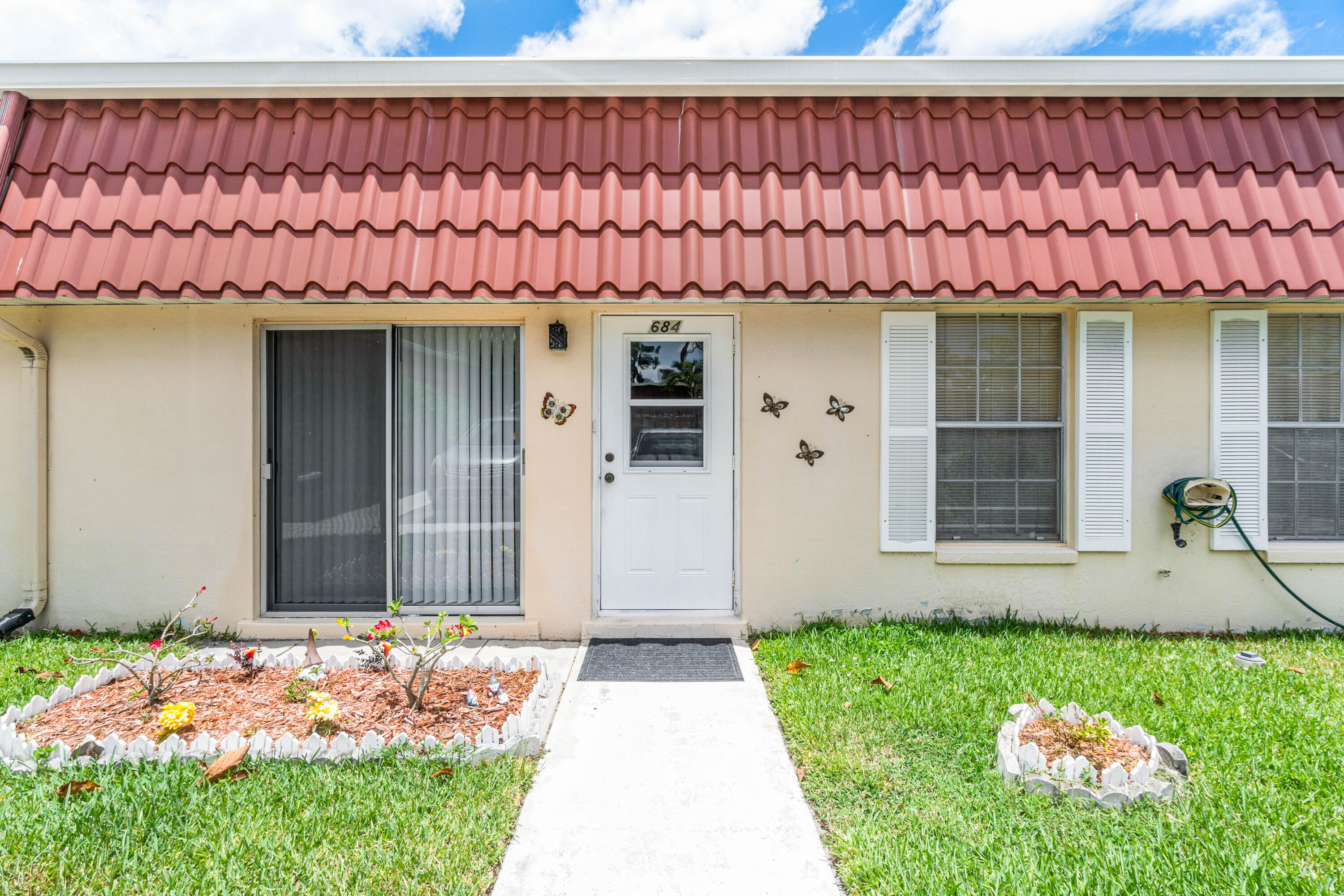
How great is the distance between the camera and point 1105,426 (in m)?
4.88

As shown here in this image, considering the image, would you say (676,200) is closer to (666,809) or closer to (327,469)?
(327,469)

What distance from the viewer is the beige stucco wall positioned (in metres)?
4.86

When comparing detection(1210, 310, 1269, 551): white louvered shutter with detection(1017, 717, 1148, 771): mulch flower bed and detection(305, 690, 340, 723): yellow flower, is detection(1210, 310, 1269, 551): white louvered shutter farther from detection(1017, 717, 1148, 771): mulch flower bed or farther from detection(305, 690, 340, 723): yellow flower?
detection(305, 690, 340, 723): yellow flower

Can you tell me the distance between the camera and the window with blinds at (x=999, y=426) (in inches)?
198

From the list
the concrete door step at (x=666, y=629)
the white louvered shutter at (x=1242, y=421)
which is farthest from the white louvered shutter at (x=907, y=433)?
the white louvered shutter at (x=1242, y=421)

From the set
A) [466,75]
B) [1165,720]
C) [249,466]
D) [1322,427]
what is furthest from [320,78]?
[1322,427]

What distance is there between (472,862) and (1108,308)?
5181 millimetres

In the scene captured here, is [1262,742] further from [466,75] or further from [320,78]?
[320,78]

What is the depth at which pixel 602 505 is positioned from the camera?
4.98 metres

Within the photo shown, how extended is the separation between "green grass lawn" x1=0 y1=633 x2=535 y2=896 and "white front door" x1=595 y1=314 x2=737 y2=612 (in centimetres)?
203

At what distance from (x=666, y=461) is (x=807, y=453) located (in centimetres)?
104

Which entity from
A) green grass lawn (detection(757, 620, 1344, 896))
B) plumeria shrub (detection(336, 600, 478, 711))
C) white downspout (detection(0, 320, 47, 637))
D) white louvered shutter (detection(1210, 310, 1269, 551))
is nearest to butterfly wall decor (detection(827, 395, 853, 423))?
green grass lawn (detection(757, 620, 1344, 896))

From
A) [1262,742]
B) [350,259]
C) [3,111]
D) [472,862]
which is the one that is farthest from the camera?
[3,111]

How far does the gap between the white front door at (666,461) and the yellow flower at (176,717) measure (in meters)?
2.52
